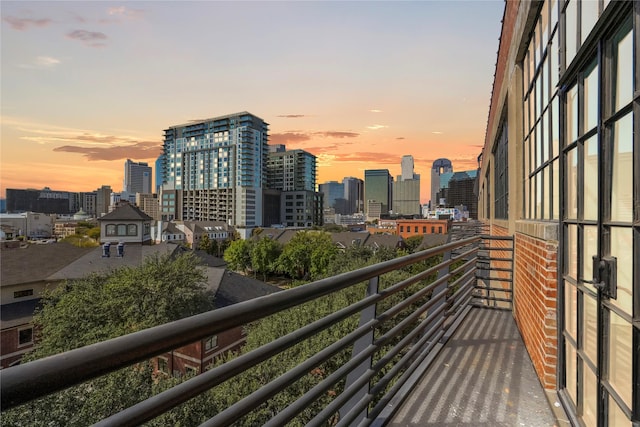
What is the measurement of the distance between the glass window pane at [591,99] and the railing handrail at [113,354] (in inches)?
101

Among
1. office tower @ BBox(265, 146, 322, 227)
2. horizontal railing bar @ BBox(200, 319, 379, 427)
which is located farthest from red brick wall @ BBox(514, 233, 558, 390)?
office tower @ BBox(265, 146, 322, 227)

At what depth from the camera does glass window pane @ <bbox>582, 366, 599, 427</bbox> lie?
2277 mm

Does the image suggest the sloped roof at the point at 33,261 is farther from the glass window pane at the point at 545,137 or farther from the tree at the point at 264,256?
the glass window pane at the point at 545,137

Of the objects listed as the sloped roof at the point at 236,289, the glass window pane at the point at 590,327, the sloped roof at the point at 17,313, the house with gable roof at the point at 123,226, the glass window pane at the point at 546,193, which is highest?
the glass window pane at the point at 546,193

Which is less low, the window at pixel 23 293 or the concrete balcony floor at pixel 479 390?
the concrete balcony floor at pixel 479 390

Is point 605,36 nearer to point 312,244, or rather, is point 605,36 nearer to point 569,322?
point 569,322

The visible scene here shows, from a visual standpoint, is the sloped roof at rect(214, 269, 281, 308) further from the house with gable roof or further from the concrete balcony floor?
the house with gable roof

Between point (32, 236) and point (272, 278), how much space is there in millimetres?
112854

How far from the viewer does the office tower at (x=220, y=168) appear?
10938 centimetres

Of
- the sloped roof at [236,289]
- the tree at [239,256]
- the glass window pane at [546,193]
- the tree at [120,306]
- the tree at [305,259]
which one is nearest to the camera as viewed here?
the glass window pane at [546,193]

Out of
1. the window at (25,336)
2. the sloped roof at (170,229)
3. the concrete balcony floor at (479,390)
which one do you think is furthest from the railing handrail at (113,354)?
the sloped roof at (170,229)

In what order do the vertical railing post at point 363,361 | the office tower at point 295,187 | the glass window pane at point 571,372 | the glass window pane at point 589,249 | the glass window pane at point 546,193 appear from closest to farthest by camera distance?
1. the vertical railing post at point 363,361
2. the glass window pane at point 589,249
3. the glass window pane at point 571,372
4. the glass window pane at point 546,193
5. the office tower at point 295,187

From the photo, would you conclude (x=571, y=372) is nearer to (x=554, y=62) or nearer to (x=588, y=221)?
(x=588, y=221)

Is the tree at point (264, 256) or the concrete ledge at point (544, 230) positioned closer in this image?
the concrete ledge at point (544, 230)
